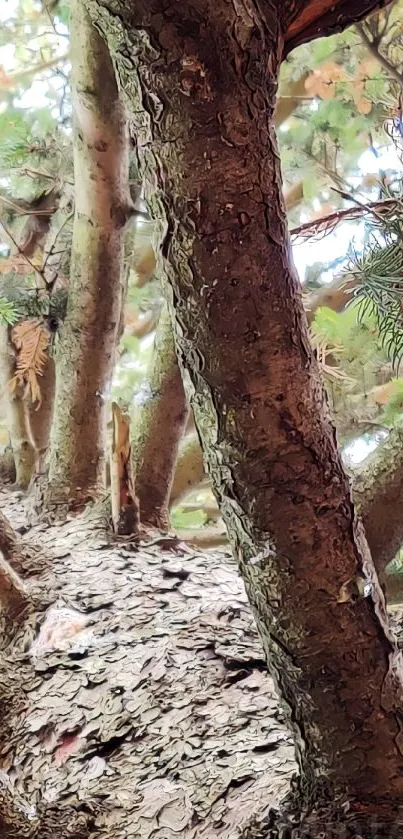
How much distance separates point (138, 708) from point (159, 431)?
2.47 ft

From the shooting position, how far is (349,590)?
25.6 inches

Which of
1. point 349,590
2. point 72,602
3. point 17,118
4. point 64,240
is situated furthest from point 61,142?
point 349,590

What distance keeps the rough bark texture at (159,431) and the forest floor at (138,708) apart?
202 mm

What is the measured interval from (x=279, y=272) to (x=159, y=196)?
120 millimetres

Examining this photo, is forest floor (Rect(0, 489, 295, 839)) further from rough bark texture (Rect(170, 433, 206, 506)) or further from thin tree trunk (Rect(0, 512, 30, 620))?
rough bark texture (Rect(170, 433, 206, 506))

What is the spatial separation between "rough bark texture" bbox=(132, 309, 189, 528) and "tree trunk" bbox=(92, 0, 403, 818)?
0.93 m

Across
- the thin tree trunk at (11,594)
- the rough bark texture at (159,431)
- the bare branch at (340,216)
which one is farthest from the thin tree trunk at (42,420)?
the bare branch at (340,216)

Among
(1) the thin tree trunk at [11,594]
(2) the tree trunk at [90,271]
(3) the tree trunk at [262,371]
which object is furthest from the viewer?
(2) the tree trunk at [90,271]

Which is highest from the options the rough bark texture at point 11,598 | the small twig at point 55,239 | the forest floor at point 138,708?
the small twig at point 55,239

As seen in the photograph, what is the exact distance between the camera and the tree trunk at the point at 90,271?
133 centimetres

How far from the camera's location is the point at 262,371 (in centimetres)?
60

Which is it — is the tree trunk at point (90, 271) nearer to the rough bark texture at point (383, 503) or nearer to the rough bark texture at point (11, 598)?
the rough bark texture at point (11, 598)

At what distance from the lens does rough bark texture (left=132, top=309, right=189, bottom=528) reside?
1578 millimetres

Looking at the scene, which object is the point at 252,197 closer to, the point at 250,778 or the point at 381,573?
the point at 250,778
